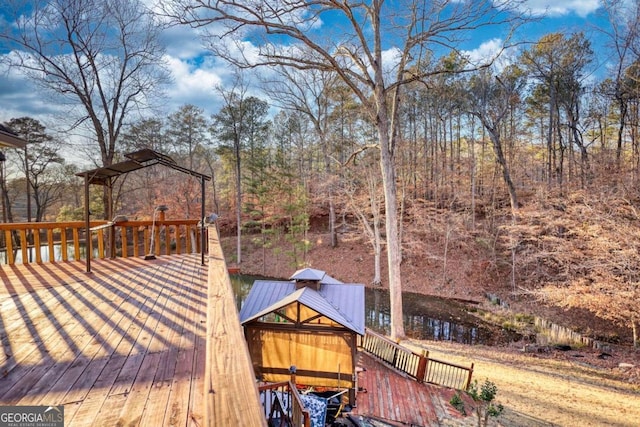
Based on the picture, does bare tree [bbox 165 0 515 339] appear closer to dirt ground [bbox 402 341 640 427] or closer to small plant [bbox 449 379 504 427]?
dirt ground [bbox 402 341 640 427]

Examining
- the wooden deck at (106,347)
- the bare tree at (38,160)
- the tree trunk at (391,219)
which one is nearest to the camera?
the wooden deck at (106,347)

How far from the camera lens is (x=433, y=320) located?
1281cm

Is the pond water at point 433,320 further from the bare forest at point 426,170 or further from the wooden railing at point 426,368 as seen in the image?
the wooden railing at point 426,368

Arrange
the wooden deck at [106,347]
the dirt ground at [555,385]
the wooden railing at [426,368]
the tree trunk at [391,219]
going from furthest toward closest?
the tree trunk at [391,219]
the wooden railing at [426,368]
the dirt ground at [555,385]
the wooden deck at [106,347]

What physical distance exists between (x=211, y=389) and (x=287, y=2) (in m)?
8.91

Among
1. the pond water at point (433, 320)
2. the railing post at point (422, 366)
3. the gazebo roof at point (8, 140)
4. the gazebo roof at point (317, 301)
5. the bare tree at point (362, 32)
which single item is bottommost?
the pond water at point (433, 320)

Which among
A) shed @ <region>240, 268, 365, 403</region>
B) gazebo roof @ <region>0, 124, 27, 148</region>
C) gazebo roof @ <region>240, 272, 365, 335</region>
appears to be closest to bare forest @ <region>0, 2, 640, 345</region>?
gazebo roof @ <region>240, 272, 365, 335</region>

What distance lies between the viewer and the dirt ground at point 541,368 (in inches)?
247

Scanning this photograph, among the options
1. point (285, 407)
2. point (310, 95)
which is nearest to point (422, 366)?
point (285, 407)

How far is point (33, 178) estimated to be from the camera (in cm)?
1644

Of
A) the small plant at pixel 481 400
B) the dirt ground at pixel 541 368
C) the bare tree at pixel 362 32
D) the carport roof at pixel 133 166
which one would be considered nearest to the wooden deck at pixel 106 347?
the carport roof at pixel 133 166

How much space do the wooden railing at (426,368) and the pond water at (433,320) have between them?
367cm

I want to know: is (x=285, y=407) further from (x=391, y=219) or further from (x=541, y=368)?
(x=541, y=368)

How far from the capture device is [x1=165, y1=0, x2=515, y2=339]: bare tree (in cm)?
796
